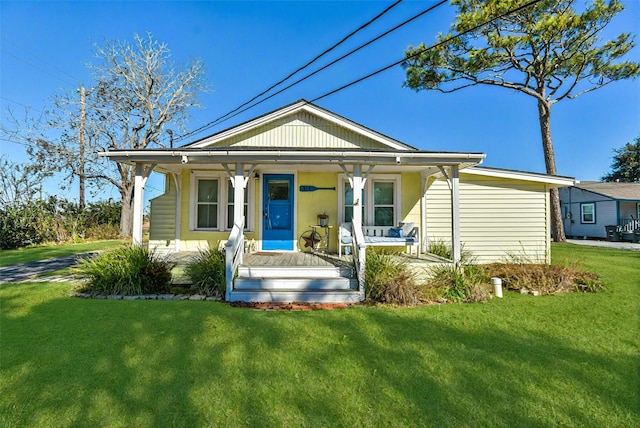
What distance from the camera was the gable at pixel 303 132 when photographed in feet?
26.5

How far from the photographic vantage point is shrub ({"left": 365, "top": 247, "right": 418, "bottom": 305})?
17.3ft

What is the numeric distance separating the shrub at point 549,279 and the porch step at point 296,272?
11.6ft

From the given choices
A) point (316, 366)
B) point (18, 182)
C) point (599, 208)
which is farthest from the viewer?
point (599, 208)

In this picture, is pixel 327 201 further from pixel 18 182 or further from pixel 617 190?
pixel 617 190

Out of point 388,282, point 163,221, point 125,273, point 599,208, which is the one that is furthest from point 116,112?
point 599,208

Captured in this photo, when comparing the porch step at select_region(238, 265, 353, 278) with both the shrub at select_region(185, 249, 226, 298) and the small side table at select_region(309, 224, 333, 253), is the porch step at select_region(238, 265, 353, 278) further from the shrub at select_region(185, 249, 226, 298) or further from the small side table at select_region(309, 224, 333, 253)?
the small side table at select_region(309, 224, 333, 253)

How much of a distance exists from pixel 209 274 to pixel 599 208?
25562 millimetres

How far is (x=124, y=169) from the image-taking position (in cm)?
1802

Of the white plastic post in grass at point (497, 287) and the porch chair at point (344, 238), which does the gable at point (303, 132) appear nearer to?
the porch chair at point (344, 238)

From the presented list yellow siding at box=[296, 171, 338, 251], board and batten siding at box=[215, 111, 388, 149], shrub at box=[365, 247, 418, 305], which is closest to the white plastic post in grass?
shrub at box=[365, 247, 418, 305]

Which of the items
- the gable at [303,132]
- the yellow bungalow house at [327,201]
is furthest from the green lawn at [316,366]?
the gable at [303,132]

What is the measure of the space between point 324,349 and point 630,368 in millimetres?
3266

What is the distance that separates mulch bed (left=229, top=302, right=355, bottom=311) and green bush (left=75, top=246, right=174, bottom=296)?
1787 millimetres

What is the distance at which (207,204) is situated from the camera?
8.41 meters
